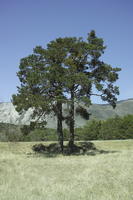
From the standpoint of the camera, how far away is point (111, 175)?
1448cm

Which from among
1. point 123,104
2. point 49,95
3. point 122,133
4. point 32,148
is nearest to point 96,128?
point 122,133

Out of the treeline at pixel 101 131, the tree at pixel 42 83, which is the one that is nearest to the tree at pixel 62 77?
the tree at pixel 42 83

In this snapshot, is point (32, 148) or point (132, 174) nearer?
point (132, 174)

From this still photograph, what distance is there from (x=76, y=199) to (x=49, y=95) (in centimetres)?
Answer: 1959

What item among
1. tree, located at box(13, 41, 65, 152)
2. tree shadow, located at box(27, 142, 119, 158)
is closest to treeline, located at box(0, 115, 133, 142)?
tree shadow, located at box(27, 142, 119, 158)

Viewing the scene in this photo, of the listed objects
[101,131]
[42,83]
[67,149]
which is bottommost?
[67,149]

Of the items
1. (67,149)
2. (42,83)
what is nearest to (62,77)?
(42,83)

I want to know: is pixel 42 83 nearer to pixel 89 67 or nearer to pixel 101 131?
pixel 89 67

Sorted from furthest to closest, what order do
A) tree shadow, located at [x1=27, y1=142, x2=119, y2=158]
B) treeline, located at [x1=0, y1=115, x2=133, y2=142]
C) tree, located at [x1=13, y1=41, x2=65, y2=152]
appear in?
1. treeline, located at [x1=0, y1=115, x2=133, y2=142]
2. tree shadow, located at [x1=27, y1=142, x2=119, y2=158]
3. tree, located at [x1=13, y1=41, x2=65, y2=152]

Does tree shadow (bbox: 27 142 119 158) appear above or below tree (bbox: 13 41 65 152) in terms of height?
below

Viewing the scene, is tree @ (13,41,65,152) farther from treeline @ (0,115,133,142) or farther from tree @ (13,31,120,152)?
treeline @ (0,115,133,142)

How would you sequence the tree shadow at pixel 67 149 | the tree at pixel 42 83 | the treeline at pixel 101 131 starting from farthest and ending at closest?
the treeline at pixel 101 131 → the tree shadow at pixel 67 149 → the tree at pixel 42 83

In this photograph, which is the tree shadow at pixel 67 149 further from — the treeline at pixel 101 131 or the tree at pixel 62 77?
the treeline at pixel 101 131

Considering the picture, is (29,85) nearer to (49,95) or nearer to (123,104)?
(49,95)
